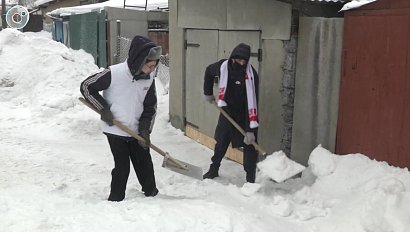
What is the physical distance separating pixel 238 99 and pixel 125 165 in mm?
1674

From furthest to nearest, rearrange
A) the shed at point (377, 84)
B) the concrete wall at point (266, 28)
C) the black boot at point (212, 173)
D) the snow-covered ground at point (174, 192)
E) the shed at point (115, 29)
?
1. the shed at point (115, 29)
2. the black boot at point (212, 173)
3. the concrete wall at point (266, 28)
4. the shed at point (377, 84)
5. the snow-covered ground at point (174, 192)

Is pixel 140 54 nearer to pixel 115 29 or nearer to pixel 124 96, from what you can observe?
pixel 124 96

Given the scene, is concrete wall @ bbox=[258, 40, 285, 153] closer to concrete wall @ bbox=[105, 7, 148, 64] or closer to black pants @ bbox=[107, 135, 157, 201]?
black pants @ bbox=[107, 135, 157, 201]

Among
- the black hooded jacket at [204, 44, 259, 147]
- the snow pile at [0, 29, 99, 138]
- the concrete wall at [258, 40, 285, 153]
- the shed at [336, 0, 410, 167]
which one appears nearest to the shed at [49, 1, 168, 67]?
the snow pile at [0, 29, 99, 138]

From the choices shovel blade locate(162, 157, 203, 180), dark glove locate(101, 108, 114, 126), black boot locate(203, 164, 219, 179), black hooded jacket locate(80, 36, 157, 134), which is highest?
black hooded jacket locate(80, 36, 157, 134)

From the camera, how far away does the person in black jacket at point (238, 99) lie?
561cm

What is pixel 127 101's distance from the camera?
464 cm

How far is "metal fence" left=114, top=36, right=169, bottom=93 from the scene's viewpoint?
12.7 metres

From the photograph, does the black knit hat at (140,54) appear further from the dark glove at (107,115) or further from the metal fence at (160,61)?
the metal fence at (160,61)

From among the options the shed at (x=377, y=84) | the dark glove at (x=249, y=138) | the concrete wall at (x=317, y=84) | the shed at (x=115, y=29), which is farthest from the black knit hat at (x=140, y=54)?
the shed at (x=115, y=29)

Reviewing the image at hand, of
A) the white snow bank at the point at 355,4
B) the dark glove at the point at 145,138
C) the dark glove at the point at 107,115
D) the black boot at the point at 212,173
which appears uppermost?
the white snow bank at the point at 355,4

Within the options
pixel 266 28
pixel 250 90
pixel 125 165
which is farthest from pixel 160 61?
pixel 125 165

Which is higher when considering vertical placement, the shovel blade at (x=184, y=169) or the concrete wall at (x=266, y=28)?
the concrete wall at (x=266, y=28)

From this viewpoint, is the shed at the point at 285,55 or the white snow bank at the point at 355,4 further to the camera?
the shed at the point at 285,55
